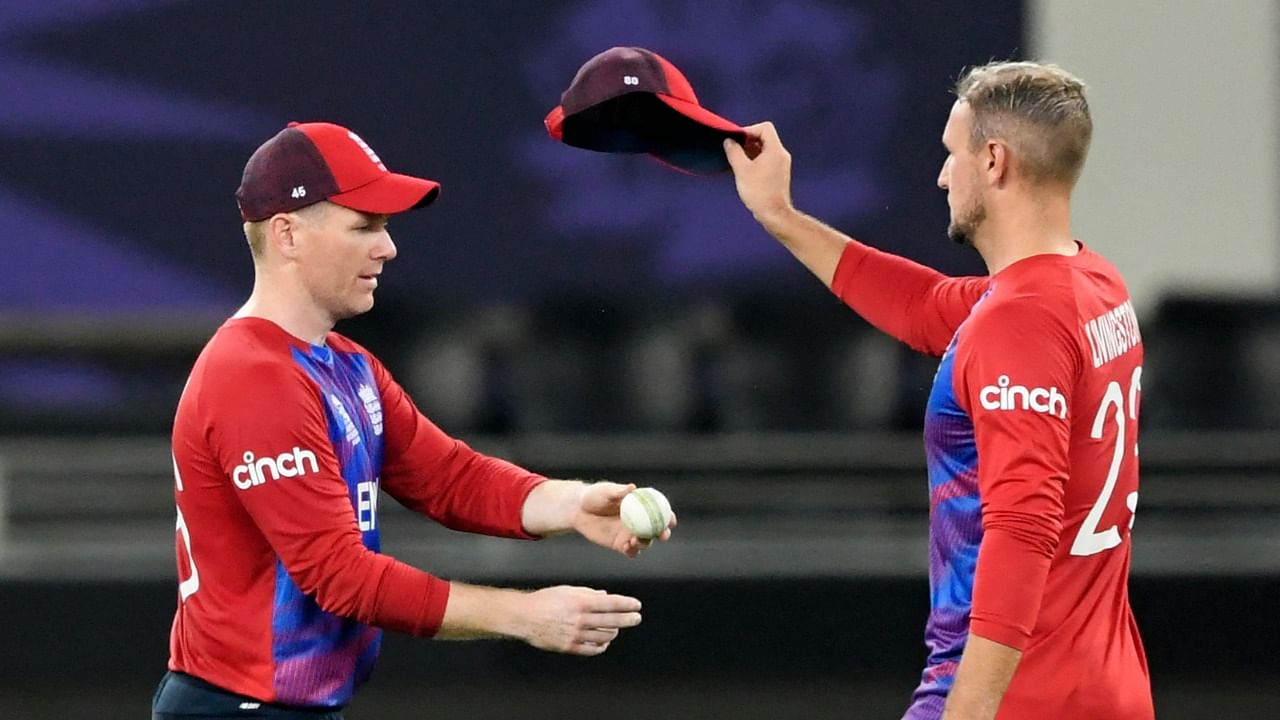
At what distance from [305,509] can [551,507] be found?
0.53 m

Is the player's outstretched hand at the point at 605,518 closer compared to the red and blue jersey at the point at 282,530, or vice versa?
Answer: the red and blue jersey at the point at 282,530

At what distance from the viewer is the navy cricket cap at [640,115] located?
3098 millimetres

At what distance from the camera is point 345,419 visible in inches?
114

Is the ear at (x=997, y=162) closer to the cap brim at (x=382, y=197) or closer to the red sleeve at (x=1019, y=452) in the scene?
the red sleeve at (x=1019, y=452)

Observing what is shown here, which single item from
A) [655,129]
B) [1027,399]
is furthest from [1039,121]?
[655,129]

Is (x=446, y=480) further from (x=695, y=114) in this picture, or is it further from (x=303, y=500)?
(x=695, y=114)

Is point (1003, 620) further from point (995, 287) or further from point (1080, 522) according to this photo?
point (995, 287)

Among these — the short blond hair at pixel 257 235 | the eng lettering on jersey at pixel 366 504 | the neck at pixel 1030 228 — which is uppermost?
the neck at pixel 1030 228

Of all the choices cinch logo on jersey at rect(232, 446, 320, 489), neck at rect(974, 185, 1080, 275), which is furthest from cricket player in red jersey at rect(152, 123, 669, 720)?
neck at rect(974, 185, 1080, 275)

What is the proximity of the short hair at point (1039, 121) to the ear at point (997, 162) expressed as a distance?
1cm

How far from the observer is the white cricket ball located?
2900 millimetres

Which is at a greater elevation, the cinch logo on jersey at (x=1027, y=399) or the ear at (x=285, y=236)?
the ear at (x=285, y=236)

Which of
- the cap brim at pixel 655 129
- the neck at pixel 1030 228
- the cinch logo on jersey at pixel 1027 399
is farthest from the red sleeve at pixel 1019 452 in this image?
the cap brim at pixel 655 129

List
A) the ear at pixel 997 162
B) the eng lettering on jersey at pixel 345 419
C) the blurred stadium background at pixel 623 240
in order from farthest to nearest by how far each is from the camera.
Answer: the blurred stadium background at pixel 623 240 < the eng lettering on jersey at pixel 345 419 < the ear at pixel 997 162
